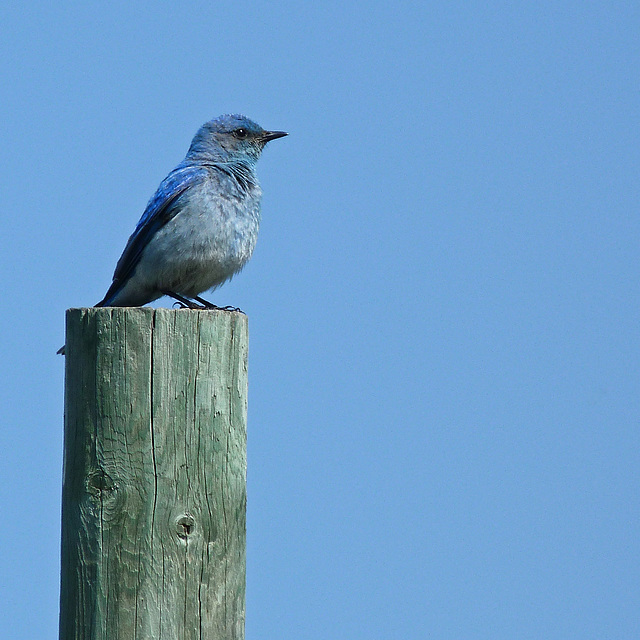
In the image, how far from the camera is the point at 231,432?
12.5 feet

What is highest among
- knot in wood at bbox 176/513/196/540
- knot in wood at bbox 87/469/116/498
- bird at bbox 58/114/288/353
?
bird at bbox 58/114/288/353

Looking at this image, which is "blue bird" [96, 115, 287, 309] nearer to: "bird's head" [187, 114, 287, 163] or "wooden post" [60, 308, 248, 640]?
"bird's head" [187, 114, 287, 163]

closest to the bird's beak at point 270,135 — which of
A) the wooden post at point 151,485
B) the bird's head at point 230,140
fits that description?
the bird's head at point 230,140

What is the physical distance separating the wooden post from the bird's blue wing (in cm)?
340

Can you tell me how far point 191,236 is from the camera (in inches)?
274

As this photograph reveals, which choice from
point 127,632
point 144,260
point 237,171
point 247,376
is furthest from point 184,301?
point 127,632

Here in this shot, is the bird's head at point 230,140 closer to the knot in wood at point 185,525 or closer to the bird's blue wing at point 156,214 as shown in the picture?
the bird's blue wing at point 156,214

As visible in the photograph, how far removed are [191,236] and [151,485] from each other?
3.49 m

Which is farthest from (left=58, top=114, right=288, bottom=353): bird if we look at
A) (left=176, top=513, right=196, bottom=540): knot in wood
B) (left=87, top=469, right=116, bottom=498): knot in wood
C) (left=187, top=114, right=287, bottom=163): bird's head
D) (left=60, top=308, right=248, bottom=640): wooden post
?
(left=176, top=513, right=196, bottom=540): knot in wood

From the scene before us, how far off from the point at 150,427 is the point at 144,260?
3.60 metres

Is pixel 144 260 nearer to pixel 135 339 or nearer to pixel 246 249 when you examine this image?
pixel 246 249

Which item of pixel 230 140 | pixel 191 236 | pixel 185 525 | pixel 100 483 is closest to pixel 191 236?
pixel 191 236

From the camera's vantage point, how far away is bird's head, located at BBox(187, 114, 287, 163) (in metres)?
7.87

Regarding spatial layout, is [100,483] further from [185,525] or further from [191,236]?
[191,236]
